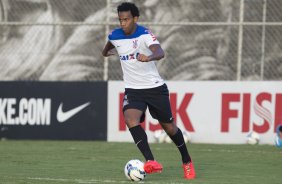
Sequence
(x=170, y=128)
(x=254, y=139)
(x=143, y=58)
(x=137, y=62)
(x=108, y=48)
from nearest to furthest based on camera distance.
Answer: (x=143, y=58), (x=137, y=62), (x=170, y=128), (x=108, y=48), (x=254, y=139)

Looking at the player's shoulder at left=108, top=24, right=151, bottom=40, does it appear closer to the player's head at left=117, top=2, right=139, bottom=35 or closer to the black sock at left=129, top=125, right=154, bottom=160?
the player's head at left=117, top=2, right=139, bottom=35

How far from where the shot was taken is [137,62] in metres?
9.75

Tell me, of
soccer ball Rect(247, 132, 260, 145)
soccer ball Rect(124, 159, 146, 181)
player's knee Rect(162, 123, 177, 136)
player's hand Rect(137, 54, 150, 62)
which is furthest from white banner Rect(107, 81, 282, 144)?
player's hand Rect(137, 54, 150, 62)

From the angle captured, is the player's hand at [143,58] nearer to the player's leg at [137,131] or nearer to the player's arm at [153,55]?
the player's arm at [153,55]

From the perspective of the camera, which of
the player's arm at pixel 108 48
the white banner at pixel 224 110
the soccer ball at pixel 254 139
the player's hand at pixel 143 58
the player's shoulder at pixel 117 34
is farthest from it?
the white banner at pixel 224 110

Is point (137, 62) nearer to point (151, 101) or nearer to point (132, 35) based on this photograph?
point (132, 35)

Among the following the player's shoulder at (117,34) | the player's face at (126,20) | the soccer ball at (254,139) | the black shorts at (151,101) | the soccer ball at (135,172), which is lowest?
the soccer ball at (254,139)

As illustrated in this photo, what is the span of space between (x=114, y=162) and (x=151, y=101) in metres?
2.34

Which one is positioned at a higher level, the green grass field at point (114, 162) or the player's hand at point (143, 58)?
the player's hand at point (143, 58)

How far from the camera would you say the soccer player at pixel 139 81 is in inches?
379

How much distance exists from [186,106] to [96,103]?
175 centimetres

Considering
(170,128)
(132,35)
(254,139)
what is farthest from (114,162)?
(254,139)

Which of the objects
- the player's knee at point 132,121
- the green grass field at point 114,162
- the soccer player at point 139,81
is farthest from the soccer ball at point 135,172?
the player's knee at point 132,121

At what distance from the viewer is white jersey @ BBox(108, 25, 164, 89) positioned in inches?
383
